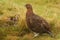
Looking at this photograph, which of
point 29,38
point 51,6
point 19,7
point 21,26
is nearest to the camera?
point 29,38

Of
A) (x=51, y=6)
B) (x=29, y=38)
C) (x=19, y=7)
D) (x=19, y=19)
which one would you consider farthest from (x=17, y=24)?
(x=51, y=6)

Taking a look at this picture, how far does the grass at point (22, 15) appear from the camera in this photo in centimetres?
846

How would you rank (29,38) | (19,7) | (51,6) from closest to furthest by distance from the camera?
(29,38)
(19,7)
(51,6)

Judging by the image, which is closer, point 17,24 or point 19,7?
point 17,24

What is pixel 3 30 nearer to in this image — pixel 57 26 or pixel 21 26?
pixel 21 26

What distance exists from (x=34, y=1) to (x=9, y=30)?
393 centimetres

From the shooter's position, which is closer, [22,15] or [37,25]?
[37,25]

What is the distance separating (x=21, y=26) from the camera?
888 centimetres

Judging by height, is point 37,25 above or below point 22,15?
below

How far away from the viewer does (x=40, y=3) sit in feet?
40.2

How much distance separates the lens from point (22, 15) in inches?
371

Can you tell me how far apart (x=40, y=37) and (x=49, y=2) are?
13.8 feet

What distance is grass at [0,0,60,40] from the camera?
846 centimetres

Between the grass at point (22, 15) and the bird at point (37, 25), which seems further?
the grass at point (22, 15)
